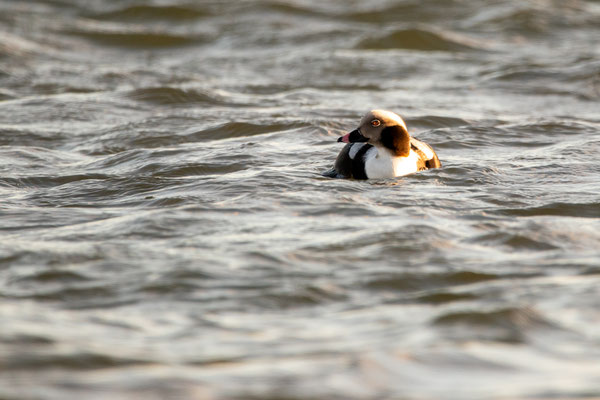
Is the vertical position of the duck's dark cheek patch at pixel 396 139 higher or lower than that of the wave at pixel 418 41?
lower

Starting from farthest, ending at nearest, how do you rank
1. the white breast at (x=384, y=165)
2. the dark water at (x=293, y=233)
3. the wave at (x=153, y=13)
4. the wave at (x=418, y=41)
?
1. the wave at (x=153, y=13)
2. the wave at (x=418, y=41)
3. the white breast at (x=384, y=165)
4. the dark water at (x=293, y=233)

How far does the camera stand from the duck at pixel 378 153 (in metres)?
9.51

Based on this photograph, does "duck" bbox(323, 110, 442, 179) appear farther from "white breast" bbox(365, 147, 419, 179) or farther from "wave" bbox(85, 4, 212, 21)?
"wave" bbox(85, 4, 212, 21)

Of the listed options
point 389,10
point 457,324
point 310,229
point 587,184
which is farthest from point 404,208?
point 389,10

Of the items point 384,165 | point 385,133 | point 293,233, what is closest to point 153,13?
point 385,133

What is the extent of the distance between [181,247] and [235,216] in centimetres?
100

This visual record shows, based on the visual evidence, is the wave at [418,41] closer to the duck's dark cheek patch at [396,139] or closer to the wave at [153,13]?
the wave at [153,13]

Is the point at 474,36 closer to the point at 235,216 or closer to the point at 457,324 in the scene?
the point at 235,216

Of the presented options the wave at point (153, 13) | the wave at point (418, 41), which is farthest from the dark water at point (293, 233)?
the wave at point (153, 13)

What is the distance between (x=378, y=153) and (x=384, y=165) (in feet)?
0.45

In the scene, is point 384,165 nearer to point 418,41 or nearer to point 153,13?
point 418,41

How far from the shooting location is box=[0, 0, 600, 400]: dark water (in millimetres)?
5195

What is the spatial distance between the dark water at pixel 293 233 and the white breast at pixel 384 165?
209mm

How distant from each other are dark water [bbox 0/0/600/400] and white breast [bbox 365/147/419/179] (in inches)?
8.2
